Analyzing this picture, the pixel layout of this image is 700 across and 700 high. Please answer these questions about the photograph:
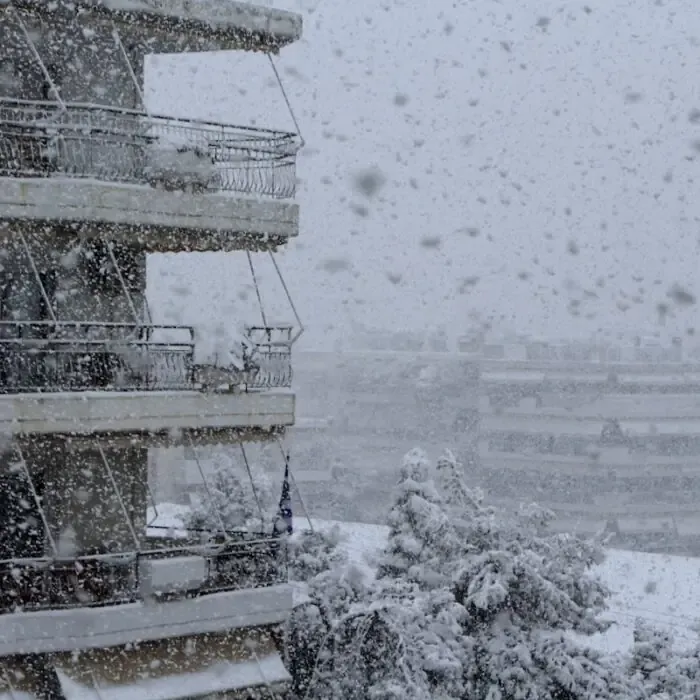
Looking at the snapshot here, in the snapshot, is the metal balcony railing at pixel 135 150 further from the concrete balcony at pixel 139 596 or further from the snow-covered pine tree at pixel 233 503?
the snow-covered pine tree at pixel 233 503

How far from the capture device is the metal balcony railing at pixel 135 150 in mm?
11906

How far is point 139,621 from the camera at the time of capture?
1171 centimetres

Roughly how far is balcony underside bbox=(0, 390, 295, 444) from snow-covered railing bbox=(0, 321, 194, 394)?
0.39m

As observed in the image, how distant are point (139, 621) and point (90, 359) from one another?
2546 mm

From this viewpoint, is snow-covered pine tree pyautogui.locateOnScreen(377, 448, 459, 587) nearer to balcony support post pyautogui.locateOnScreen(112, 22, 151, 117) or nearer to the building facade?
the building facade

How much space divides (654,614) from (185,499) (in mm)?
35870

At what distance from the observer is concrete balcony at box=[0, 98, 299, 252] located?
37.6 feet

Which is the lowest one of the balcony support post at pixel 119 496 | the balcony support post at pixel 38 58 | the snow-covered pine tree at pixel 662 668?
the snow-covered pine tree at pixel 662 668

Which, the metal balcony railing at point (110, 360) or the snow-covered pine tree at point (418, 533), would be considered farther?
the snow-covered pine tree at point (418, 533)

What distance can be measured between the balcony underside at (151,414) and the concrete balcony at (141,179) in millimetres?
1606

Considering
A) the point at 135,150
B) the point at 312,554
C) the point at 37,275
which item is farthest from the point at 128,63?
the point at 312,554

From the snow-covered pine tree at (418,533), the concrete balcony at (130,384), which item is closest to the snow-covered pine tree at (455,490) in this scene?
the snow-covered pine tree at (418,533)

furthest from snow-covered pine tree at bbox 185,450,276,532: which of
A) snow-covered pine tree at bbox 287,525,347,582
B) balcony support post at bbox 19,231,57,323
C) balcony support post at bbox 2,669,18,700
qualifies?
balcony support post at bbox 2,669,18,700

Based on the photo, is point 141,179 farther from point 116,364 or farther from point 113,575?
point 113,575
